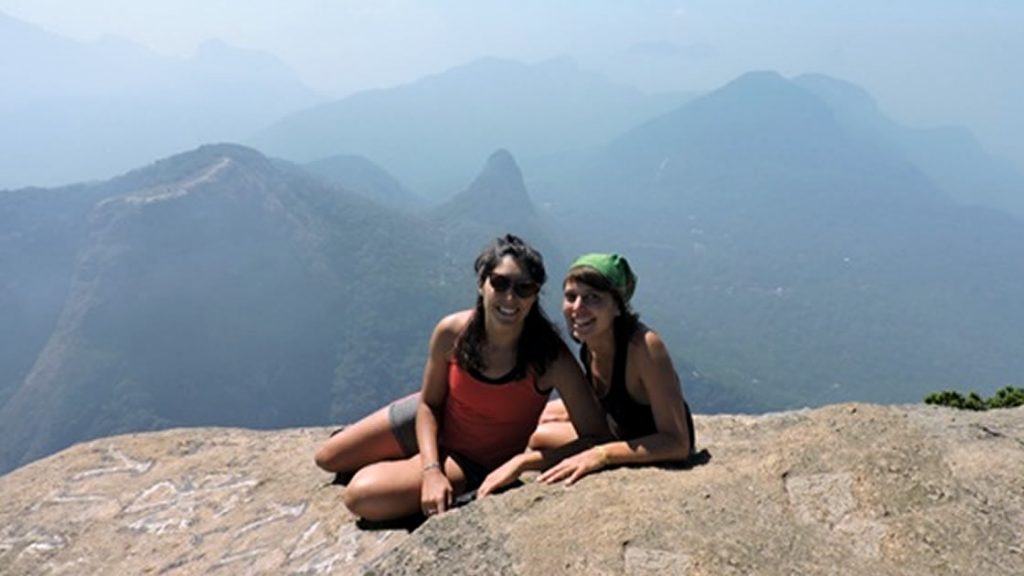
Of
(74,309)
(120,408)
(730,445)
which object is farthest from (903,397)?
(730,445)

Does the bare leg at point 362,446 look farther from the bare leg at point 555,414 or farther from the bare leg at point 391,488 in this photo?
the bare leg at point 555,414

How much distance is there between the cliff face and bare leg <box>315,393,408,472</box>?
0.46 m

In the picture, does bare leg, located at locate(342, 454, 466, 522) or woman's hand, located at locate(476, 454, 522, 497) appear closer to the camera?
woman's hand, located at locate(476, 454, 522, 497)

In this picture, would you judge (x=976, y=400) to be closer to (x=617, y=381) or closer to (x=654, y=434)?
(x=654, y=434)

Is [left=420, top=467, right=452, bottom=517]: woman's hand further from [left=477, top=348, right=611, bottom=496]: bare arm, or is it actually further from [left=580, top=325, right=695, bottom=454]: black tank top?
[left=580, top=325, right=695, bottom=454]: black tank top

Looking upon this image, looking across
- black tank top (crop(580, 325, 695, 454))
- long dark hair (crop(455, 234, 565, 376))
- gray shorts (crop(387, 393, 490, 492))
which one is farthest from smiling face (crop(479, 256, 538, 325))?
gray shorts (crop(387, 393, 490, 492))

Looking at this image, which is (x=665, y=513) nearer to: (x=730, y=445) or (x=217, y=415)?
(x=730, y=445)

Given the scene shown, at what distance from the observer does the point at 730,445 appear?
25.7ft

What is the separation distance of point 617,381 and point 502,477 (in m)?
1.22

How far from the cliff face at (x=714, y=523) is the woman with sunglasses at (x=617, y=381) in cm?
20

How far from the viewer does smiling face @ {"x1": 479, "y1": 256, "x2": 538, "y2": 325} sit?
5.89m

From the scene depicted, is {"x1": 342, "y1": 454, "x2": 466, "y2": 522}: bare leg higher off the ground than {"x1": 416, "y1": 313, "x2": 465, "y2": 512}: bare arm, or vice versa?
{"x1": 416, "y1": 313, "x2": 465, "y2": 512}: bare arm

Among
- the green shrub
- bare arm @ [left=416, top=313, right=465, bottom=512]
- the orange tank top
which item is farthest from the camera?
the green shrub

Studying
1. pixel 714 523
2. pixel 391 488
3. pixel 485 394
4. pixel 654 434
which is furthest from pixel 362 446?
pixel 714 523
